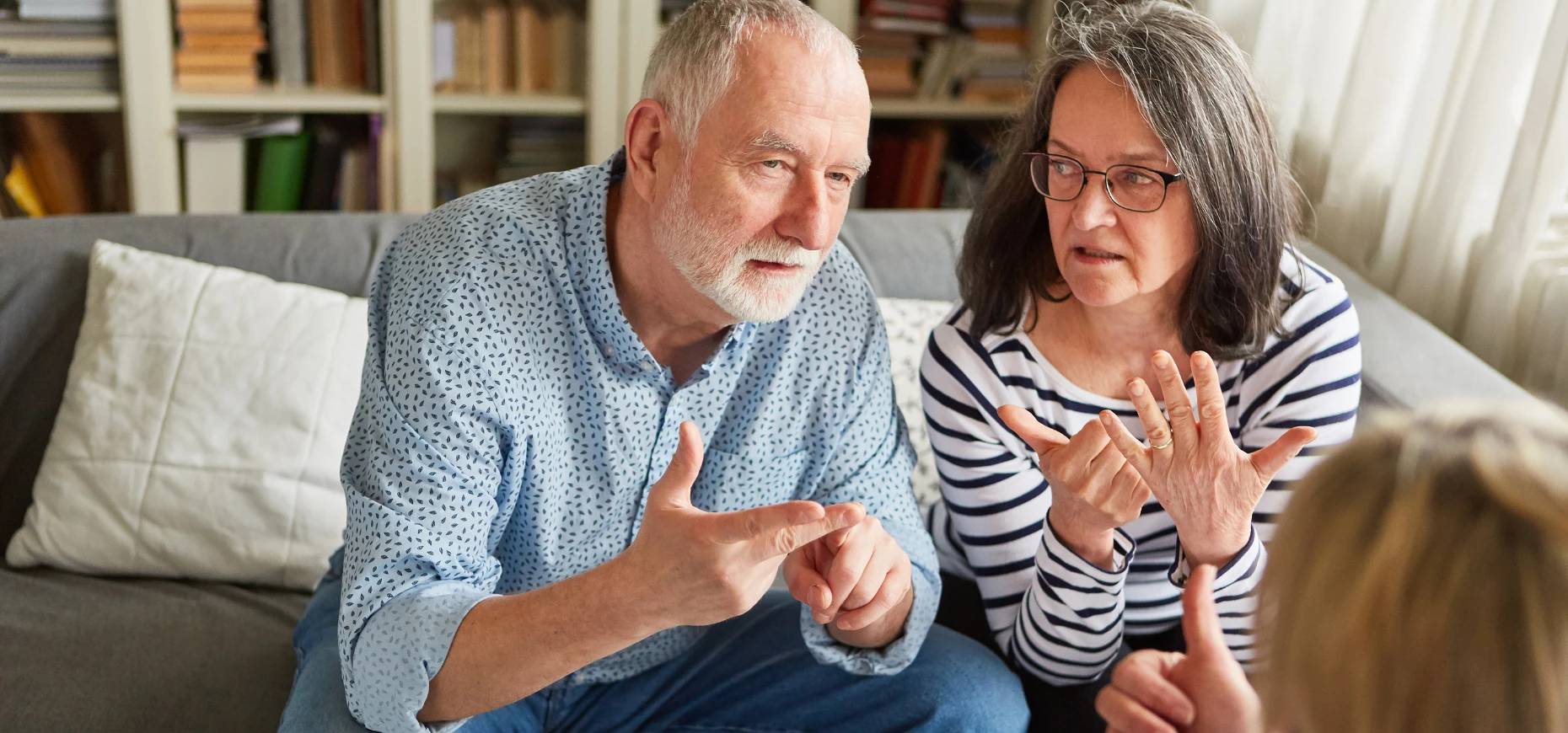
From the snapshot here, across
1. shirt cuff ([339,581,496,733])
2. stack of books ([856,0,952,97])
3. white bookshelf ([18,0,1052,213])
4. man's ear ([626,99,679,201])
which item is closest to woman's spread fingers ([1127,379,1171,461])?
man's ear ([626,99,679,201])

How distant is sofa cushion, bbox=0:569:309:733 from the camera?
4.76ft

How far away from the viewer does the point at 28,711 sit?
4.70ft

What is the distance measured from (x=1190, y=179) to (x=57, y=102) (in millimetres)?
2445

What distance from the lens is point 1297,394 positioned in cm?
138

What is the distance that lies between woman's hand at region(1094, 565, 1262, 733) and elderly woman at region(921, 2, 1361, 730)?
0.27m

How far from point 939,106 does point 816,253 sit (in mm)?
2011

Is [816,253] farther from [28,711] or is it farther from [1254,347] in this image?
[28,711]

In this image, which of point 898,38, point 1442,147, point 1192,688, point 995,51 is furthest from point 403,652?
point 995,51

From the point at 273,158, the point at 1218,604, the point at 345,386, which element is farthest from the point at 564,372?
the point at 273,158

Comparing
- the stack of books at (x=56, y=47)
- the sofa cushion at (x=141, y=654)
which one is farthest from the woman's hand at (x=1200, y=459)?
the stack of books at (x=56, y=47)

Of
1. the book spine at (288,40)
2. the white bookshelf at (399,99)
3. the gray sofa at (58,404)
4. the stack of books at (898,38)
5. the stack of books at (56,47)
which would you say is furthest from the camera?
the stack of books at (898,38)

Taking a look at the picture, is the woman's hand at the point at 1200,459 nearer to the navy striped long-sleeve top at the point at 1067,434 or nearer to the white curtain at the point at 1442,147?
the navy striped long-sleeve top at the point at 1067,434

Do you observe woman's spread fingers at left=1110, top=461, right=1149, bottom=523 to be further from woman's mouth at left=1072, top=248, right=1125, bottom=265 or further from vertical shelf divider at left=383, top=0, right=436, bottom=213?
vertical shelf divider at left=383, top=0, right=436, bottom=213

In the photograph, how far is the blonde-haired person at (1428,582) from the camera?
0.63 meters
